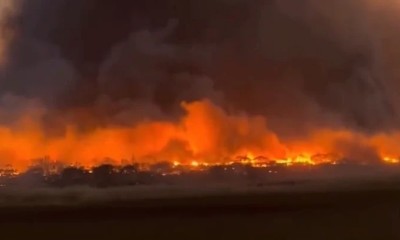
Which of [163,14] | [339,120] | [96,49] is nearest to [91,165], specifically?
[96,49]

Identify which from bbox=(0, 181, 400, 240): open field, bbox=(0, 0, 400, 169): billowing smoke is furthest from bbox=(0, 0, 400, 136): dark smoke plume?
bbox=(0, 181, 400, 240): open field

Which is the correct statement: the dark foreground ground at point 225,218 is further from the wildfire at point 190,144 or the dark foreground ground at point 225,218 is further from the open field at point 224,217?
the wildfire at point 190,144

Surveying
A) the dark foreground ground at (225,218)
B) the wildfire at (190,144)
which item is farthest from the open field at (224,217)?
the wildfire at (190,144)

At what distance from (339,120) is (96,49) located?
63cm

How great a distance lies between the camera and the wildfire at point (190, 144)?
1503mm

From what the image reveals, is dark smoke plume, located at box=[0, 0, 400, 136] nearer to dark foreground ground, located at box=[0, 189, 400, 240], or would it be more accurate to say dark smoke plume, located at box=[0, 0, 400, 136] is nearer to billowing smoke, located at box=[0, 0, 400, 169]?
billowing smoke, located at box=[0, 0, 400, 169]

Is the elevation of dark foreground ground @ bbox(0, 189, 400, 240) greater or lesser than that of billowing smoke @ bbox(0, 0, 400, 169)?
lesser

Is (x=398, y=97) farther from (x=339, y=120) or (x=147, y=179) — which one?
(x=147, y=179)

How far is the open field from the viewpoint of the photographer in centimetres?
139

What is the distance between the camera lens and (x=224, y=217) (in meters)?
1.43

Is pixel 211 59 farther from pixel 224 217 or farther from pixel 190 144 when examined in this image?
pixel 224 217

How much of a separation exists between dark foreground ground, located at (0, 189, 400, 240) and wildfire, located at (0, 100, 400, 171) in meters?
0.11

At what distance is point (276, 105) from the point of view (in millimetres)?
1600

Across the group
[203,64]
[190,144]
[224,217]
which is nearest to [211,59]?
[203,64]
